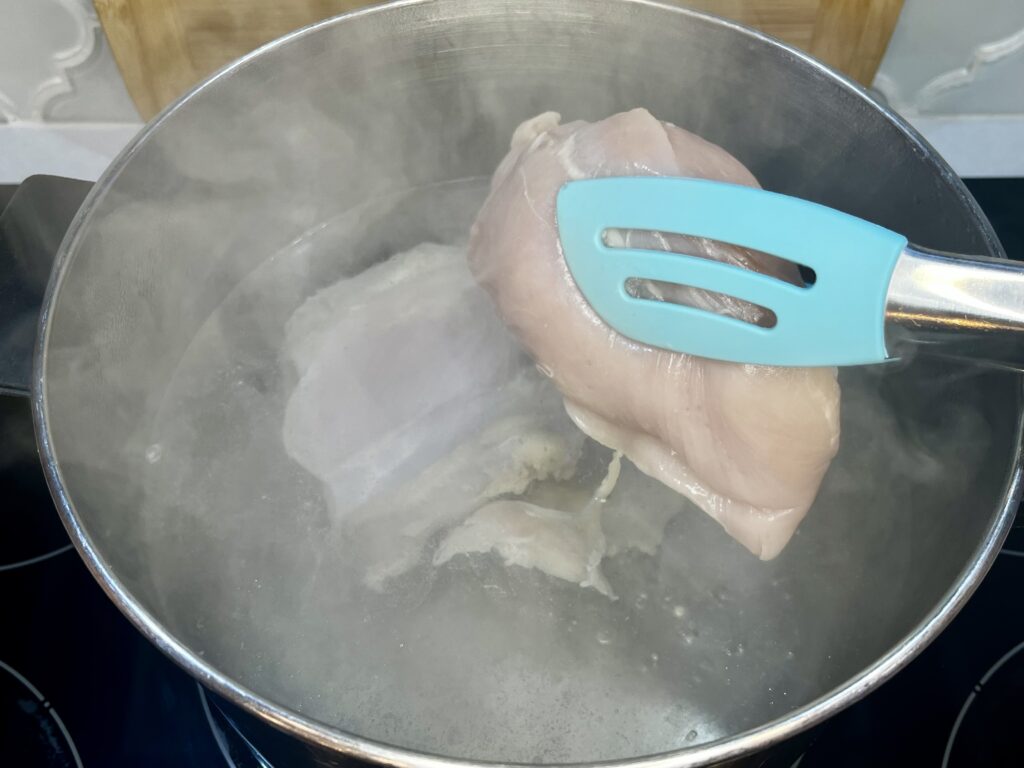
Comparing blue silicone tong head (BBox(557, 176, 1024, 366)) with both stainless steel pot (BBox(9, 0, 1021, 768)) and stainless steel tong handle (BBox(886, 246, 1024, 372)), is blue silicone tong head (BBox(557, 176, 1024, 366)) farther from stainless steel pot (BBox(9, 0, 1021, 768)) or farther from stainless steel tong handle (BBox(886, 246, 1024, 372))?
stainless steel pot (BBox(9, 0, 1021, 768))

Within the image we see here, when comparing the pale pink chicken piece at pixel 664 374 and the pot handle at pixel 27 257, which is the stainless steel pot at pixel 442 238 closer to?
the pot handle at pixel 27 257

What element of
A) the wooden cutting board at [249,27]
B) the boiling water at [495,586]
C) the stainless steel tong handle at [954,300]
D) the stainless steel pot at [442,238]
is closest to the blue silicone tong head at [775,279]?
the stainless steel tong handle at [954,300]

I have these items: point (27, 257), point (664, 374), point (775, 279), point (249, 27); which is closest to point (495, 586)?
point (664, 374)

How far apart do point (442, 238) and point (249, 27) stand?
0.34 meters

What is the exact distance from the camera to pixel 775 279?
2.28ft

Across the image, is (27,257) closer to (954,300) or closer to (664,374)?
(664,374)

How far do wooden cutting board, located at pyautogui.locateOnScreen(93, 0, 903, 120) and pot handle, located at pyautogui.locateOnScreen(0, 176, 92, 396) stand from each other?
223 mm

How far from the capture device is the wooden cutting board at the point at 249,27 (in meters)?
1.07

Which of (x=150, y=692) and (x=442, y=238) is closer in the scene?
(x=150, y=692)

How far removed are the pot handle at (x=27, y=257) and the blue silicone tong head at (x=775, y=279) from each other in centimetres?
50

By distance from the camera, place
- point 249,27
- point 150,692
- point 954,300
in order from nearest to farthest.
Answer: point 954,300 → point 150,692 → point 249,27

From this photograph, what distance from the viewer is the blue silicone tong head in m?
0.64

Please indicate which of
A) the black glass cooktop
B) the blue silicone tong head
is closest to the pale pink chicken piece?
the blue silicone tong head

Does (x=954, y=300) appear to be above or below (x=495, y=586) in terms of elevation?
above
